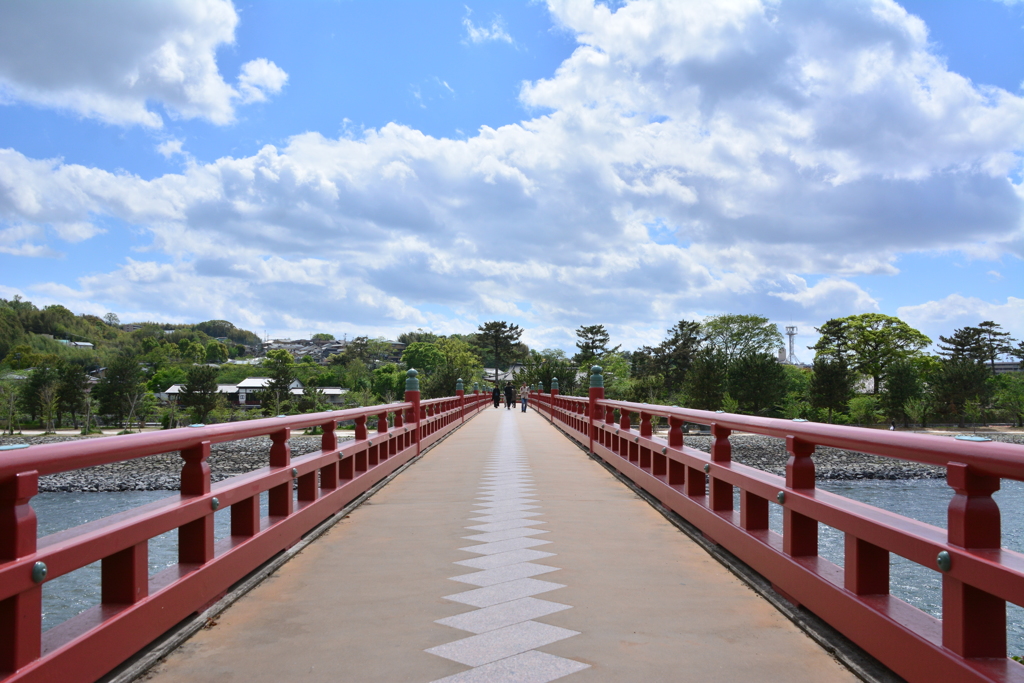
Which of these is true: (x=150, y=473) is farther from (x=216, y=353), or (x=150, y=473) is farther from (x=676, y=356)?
(x=216, y=353)

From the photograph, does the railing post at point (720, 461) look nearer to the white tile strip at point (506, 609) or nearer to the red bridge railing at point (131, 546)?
the white tile strip at point (506, 609)

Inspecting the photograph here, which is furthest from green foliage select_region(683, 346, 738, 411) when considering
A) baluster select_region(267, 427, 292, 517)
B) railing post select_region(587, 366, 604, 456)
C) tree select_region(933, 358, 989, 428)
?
baluster select_region(267, 427, 292, 517)

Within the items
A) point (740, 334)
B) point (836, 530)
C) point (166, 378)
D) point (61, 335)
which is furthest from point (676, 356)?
point (61, 335)

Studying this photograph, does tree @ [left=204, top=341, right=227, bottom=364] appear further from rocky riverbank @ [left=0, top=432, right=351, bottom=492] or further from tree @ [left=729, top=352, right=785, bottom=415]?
tree @ [left=729, top=352, right=785, bottom=415]

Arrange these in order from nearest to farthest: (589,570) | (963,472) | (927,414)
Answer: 1. (963,472)
2. (589,570)
3. (927,414)

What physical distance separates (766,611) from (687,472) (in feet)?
7.53

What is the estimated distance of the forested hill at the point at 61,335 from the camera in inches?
4187

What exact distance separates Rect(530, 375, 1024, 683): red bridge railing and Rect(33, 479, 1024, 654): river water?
2.56 m

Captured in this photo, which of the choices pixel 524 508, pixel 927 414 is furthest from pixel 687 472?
pixel 927 414

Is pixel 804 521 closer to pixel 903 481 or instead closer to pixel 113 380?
pixel 903 481

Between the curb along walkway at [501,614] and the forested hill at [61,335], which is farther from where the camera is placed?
the forested hill at [61,335]

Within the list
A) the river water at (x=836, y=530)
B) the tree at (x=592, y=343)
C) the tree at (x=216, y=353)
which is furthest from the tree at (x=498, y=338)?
the tree at (x=216, y=353)

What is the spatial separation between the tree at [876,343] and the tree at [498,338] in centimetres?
4645

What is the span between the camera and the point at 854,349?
60250 mm
